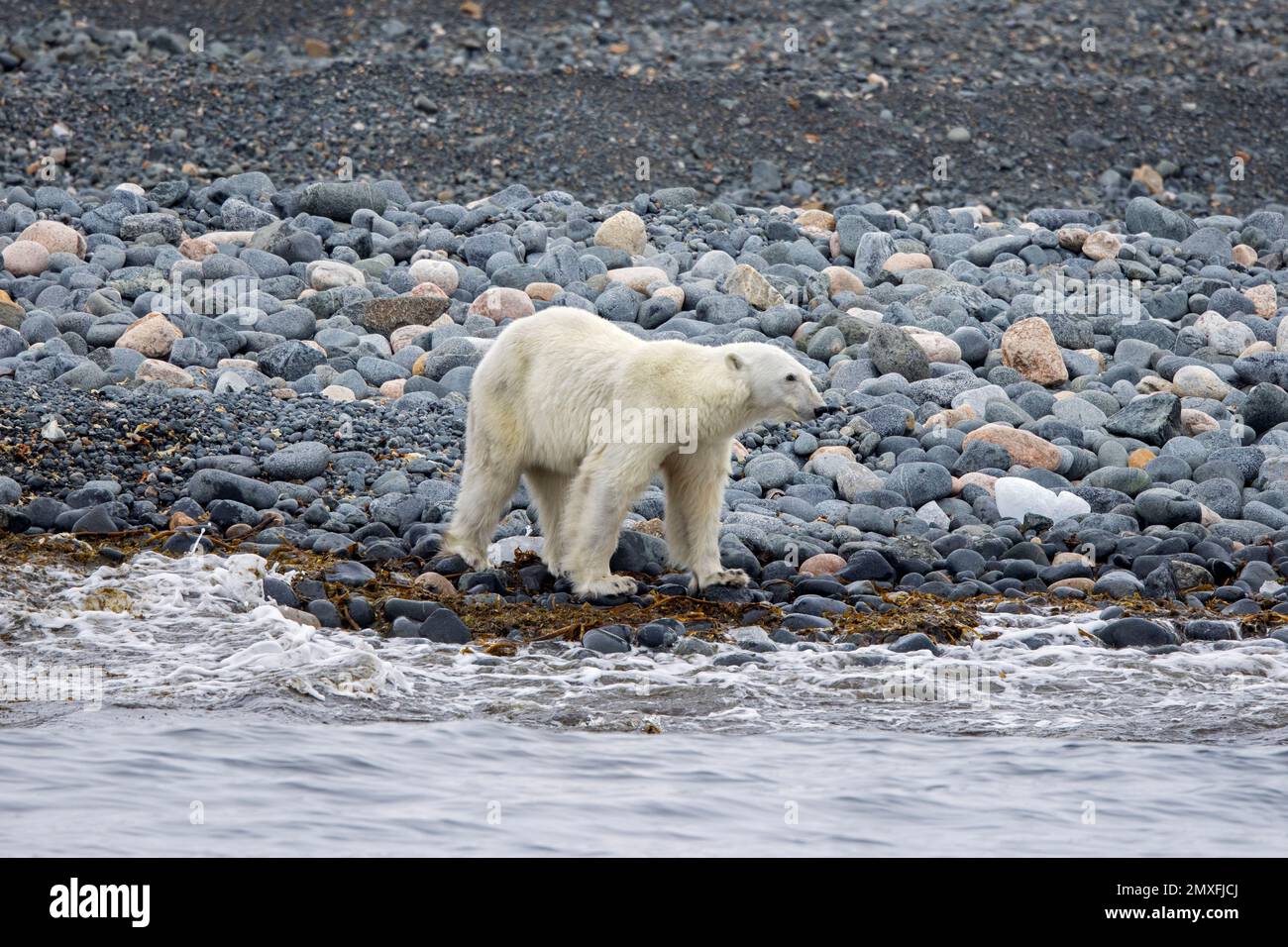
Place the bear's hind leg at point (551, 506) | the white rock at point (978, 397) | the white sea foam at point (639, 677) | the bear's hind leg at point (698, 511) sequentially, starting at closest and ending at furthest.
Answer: the white sea foam at point (639, 677), the bear's hind leg at point (698, 511), the bear's hind leg at point (551, 506), the white rock at point (978, 397)

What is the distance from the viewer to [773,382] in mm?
7965

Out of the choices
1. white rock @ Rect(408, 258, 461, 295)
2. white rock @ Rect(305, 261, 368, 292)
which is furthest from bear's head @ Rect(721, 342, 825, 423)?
white rock @ Rect(305, 261, 368, 292)

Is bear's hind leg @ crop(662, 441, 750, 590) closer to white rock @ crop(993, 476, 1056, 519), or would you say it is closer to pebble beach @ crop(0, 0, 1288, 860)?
pebble beach @ crop(0, 0, 1288, 860)

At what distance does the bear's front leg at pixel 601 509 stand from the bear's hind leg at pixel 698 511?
0.24m

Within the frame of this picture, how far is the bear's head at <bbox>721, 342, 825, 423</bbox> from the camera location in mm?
7969

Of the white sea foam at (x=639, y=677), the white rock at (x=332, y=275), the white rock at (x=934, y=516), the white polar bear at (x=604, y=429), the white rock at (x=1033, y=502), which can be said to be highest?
the white rock at (x=332, y=275)

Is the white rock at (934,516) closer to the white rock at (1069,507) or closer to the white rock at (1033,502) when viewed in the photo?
the white rock at (1033,502)

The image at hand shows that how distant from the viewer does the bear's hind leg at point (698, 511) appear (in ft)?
27.0

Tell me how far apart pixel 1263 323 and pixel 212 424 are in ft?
27.7

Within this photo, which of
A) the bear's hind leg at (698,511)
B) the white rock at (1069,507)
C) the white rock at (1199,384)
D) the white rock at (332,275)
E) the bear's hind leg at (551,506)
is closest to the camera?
the bear's hind leg at (698,511)

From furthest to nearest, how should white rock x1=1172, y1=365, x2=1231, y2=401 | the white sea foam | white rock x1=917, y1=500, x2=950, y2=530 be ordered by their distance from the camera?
white rock x1=1172, y1=365, x2=1231, y2=401, white rock x1=917, y1=500, x2=950, y2=530, the white sea foam

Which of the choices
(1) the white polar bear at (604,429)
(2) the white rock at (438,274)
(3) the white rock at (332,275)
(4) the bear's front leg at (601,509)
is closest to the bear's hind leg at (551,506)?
(1) the white polar bear at (604,429)

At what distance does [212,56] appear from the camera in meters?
22.6

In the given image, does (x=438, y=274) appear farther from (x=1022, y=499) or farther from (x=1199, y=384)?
(x=1199, y=384)
